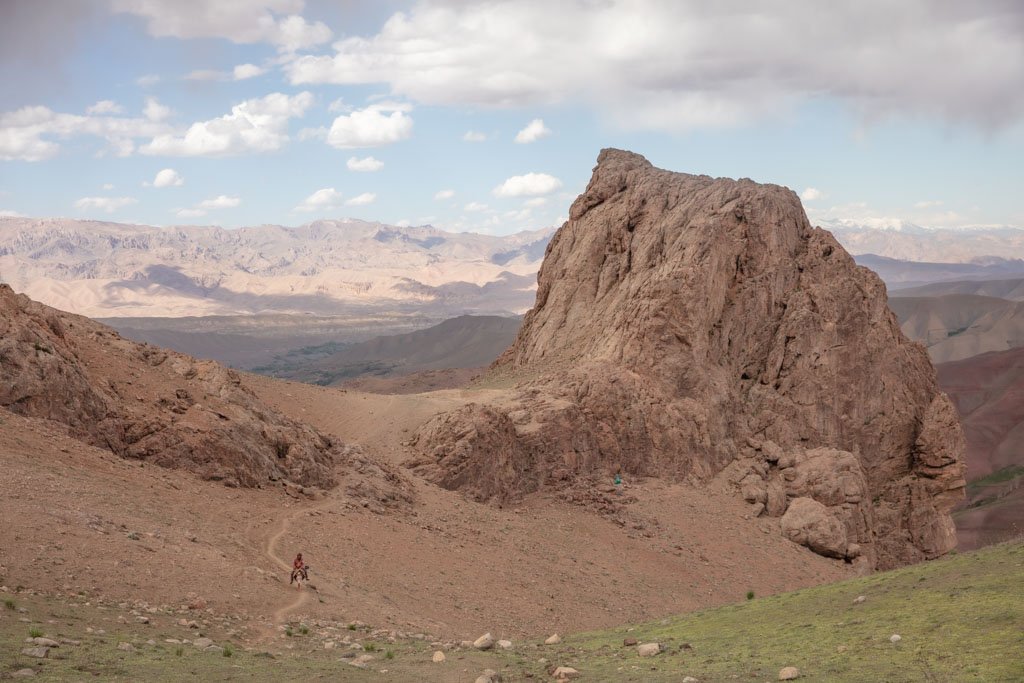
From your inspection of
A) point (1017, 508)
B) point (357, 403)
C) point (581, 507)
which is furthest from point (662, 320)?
point (1017, 508)

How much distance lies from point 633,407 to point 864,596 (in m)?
15.9

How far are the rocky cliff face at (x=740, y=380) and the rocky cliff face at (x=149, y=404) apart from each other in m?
5.55

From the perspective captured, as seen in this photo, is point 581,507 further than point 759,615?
Yes

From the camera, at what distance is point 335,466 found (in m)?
27.5

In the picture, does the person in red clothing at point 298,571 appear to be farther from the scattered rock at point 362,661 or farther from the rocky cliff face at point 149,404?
the rocky cliff face at point 149,404

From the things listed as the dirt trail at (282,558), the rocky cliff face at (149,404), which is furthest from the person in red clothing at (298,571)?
the rocky cliff face at (149,404)

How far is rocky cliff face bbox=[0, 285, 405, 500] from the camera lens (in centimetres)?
2180

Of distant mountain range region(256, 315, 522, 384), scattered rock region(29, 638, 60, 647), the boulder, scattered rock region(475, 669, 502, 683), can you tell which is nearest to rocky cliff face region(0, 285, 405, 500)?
scattered rock region(29, 638, 60, 647)

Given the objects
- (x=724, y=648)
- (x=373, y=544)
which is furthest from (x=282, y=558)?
(x=724, y=648)

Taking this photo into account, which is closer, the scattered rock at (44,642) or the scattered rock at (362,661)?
the scattered rock at (44,642)

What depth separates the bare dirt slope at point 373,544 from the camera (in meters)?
16.8

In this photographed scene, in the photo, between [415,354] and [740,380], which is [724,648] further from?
[415,354]

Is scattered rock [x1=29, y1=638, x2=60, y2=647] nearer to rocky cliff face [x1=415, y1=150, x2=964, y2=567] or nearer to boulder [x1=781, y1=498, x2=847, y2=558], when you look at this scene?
rocky cliff face [x1=415, y1=150, x2=964, y2=567]

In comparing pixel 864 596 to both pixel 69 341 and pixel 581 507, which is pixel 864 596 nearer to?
pixel 581 507
